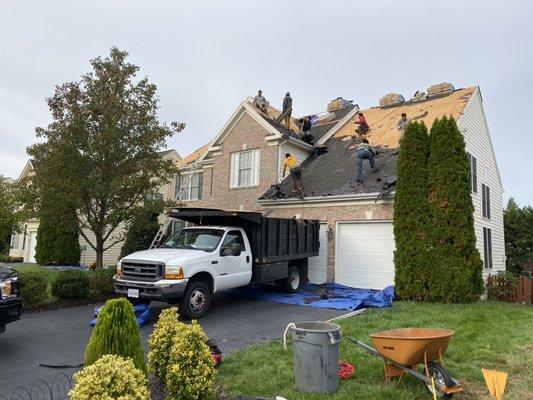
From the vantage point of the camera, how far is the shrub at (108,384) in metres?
2.93

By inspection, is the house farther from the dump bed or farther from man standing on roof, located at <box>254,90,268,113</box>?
the dump bed

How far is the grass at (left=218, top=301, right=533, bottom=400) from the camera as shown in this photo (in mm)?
4738

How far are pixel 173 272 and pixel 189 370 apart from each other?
188 inches

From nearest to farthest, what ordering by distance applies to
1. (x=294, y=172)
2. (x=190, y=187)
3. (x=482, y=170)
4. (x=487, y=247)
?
(x=294, y=172), (x=487, y=247), (x=482, y=170), (x=190, y=187)

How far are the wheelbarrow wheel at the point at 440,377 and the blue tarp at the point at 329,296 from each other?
19.3 ft

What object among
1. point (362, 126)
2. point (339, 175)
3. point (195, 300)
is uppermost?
point (362, 126)

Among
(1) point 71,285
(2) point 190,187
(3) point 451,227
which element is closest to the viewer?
(1) point 71,285

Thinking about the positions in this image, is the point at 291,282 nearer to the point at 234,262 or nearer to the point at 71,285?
the point at 234,262

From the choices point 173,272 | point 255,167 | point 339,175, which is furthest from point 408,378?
point 255,167

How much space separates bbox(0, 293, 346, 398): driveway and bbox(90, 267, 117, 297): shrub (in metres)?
0.71

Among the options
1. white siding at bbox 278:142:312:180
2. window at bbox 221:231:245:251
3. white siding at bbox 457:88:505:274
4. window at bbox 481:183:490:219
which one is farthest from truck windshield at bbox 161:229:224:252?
window at bbox 481:183:490:219

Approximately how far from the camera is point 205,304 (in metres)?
9.48

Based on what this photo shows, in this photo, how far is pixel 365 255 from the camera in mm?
14461

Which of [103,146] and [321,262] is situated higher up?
[103,146]
